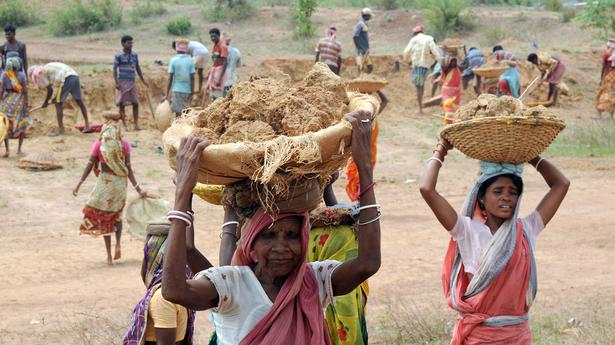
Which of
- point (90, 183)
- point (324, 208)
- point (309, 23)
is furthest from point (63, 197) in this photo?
point (309, 23)

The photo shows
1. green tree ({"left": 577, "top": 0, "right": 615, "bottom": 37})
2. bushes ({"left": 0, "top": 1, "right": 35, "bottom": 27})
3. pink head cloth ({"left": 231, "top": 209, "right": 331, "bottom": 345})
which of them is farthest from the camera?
bushes ({"left": 0, "top": 1, "right": 35, "bottom": 27})

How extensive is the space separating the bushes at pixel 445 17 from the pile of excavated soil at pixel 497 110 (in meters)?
26.9

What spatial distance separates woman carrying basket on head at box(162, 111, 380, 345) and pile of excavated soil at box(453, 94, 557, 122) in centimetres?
134

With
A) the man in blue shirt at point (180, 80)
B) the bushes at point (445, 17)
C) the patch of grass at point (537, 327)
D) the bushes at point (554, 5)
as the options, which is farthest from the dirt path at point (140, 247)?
the bushes at point (554, 5)

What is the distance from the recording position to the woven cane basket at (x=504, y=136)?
4156mm

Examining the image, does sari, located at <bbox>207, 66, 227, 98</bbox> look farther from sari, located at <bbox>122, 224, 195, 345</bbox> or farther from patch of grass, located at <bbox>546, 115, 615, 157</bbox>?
sari, located at <bbox>122, 224, 195, 345</bbox>

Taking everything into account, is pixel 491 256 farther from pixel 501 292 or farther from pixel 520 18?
pixel 520 18

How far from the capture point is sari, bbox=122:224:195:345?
422 cm

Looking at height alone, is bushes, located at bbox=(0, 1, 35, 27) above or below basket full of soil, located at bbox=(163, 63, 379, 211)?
below

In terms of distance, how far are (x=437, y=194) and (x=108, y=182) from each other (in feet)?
19.7

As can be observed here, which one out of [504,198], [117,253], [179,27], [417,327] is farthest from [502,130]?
[179,27]

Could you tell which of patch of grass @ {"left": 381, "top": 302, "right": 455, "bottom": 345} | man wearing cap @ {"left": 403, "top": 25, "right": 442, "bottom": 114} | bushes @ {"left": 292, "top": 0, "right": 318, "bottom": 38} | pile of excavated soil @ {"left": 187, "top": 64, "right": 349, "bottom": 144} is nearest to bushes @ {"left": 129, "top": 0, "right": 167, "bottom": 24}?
bushes @ {"left": 292, "top": 0, "right": 318, "bottom": 38}

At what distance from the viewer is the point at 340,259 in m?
4.21

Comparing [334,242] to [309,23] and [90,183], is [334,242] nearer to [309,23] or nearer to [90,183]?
[90,183]
